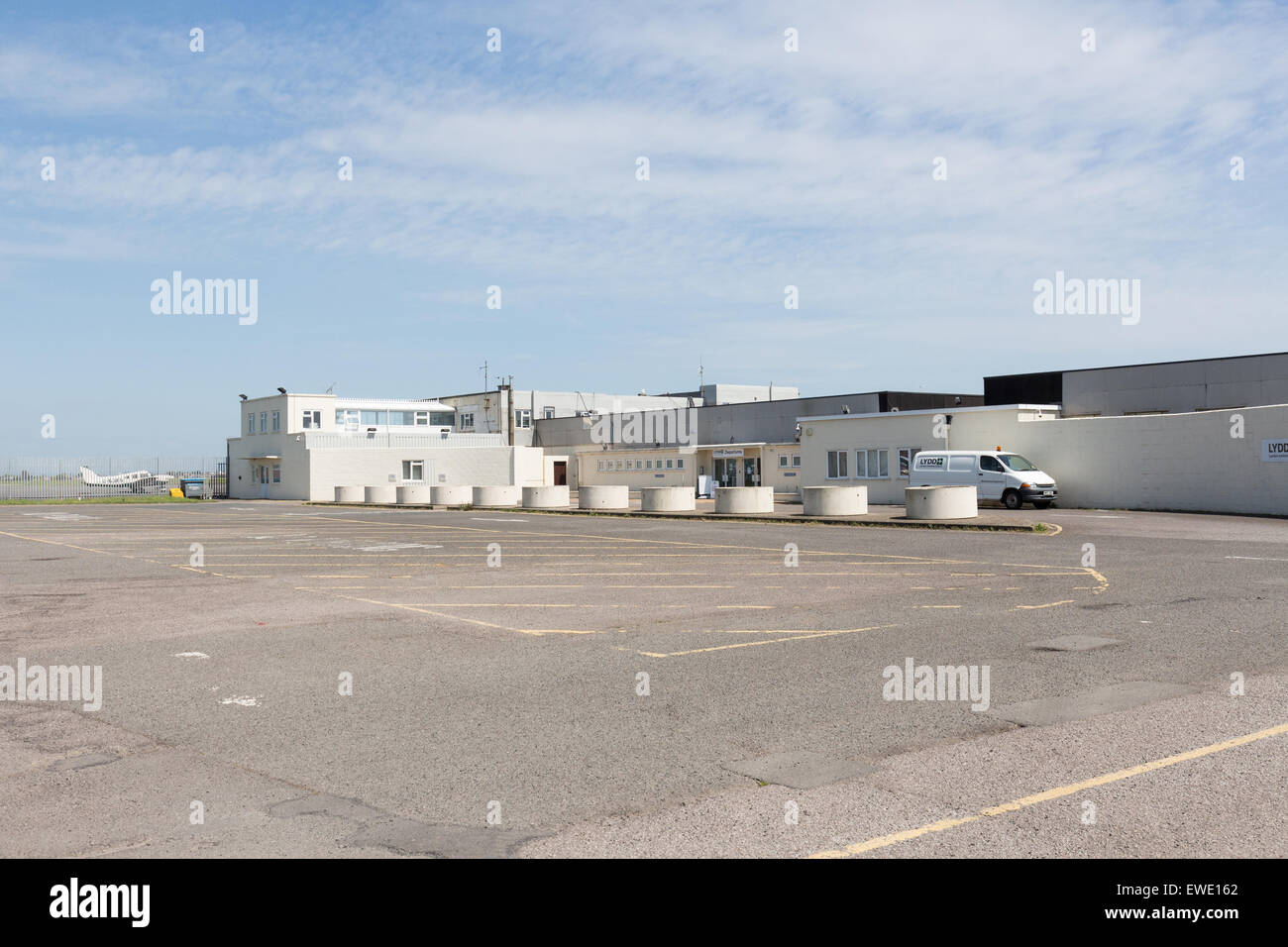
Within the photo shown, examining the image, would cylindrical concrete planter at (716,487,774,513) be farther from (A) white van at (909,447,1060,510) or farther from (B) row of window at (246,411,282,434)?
(B) row of window at (246,411,282,434)

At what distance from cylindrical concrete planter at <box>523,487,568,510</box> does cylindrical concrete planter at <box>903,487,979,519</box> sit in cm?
1995

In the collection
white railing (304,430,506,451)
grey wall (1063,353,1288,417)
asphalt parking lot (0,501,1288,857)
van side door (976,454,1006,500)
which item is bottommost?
asphalt parking lot (0,501,1288,857)

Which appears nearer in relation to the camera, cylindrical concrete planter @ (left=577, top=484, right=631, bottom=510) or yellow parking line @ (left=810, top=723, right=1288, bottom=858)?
yellow parking line @ (left=810, top=723, right=1288, bottom=858)

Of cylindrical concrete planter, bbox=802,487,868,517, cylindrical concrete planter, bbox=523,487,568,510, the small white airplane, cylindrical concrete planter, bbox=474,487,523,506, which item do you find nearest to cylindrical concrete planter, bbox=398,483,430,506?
cylindrical concrete planter, bbox=474,487,523,506

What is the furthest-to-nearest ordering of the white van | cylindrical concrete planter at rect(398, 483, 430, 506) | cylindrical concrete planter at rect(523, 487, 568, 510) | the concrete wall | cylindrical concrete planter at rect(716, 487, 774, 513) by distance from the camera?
1. cylindrical concrete planter at rect(398, 483, 430, 506)
2. cylindrical concrete planter at rect(523, 487, 568, 510)
3. cylindrical concrete planter at rect(716, 487, 774, 513)
4. the white van
5. the concrete wall

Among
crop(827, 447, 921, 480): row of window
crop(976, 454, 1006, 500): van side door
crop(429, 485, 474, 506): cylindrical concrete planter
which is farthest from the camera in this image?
crop(429, 485, 474, 506): cylindrical concrete planter

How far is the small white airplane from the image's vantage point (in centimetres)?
7444

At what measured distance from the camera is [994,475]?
1422 inches

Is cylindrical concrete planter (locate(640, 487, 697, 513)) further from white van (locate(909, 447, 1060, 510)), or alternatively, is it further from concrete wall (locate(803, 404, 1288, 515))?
white van (locate(909, 447, 1060, 510))

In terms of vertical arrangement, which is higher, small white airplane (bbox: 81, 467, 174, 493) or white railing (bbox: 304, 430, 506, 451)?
white railing (bbox: 304, 430, 506, 451)

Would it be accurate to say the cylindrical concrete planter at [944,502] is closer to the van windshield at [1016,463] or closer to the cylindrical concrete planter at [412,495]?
the van windshield at [1016,463]
